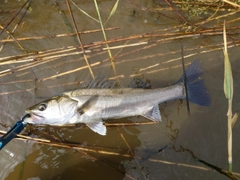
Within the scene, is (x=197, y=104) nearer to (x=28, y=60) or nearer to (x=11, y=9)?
(x=28, y=60)

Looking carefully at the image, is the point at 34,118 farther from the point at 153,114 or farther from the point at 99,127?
the point at 153,114

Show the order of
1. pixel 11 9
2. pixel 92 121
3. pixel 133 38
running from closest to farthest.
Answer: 1. pixel 92 121
2. pixel 133 38
3. pixel 11 9

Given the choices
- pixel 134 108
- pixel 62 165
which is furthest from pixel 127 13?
pixel 62 165

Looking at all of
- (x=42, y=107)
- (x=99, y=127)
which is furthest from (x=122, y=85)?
(x=42, y=107)

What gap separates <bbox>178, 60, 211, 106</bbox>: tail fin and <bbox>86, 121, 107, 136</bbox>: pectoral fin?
1.10 meters

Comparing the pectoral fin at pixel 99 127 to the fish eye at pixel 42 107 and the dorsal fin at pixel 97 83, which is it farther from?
the fish eye at pixel 42 107

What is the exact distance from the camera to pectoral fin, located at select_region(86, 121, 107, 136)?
10.0ft

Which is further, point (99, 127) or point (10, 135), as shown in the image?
point (99, 127)

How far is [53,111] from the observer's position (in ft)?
9.63

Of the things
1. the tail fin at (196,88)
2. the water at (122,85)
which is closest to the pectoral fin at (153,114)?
the water at (122,85)

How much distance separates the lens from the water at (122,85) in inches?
127

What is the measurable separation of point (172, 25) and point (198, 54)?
0.57 metres

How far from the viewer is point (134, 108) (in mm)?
3109

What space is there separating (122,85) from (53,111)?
1005 millimetres
